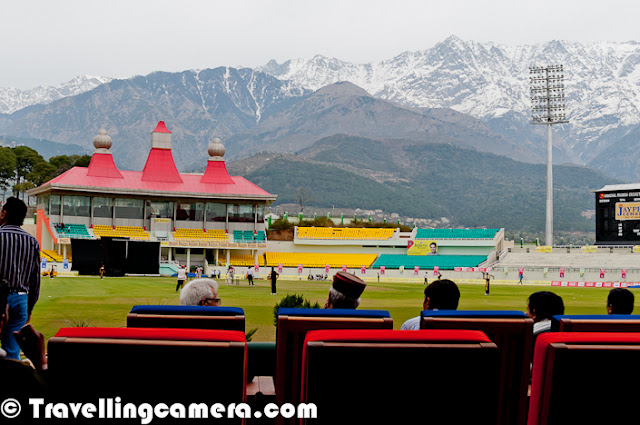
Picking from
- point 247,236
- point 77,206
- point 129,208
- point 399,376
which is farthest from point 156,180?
point 399,376

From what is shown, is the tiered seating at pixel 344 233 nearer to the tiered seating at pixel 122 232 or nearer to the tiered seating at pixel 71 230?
the tiered seating at pixel 122 232

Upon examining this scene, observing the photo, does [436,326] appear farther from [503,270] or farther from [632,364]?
[503,270]

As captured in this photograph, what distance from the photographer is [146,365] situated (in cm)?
317

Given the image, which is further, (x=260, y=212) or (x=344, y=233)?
(x=344, y=233)

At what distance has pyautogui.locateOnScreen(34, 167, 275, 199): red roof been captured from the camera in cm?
6278

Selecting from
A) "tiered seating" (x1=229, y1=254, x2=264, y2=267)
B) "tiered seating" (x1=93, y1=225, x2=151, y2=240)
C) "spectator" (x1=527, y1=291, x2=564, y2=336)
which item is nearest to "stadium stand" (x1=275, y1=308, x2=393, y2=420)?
"spectator" (x1=527, y1=291, x2=564, y2=336)

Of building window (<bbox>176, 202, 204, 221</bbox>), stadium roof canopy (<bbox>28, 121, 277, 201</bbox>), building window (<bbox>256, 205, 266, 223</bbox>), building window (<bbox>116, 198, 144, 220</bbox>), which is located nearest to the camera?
stadium roof canopy (<bbox>28, 121, 277, 201</bbox>)

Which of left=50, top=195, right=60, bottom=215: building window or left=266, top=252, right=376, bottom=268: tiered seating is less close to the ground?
left=50, top=195, right=60, bottom=215: building window

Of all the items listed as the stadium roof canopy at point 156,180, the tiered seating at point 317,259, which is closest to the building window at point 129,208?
the stadium roof canopy at point 156,180

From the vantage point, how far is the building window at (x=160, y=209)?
65250 millimetres

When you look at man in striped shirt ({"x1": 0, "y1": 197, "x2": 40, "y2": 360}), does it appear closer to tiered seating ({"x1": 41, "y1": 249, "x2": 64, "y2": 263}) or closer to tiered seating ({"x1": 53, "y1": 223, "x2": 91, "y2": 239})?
tiered seating ({"x1": 41, "y1": 249, "x2": 64, "y2": 263})

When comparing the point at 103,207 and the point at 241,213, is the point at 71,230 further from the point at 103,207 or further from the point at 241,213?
the point at 241,213

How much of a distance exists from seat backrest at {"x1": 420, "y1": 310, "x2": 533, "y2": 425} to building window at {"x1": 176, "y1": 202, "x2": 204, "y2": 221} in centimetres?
6294

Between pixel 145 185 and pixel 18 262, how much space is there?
203 ft
